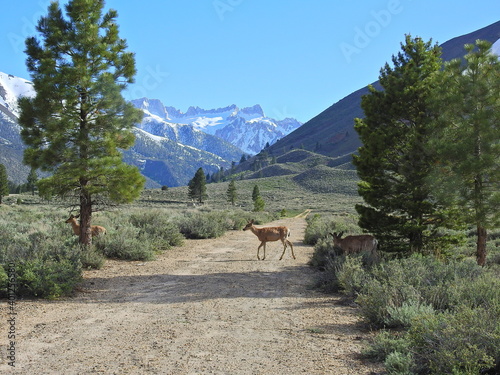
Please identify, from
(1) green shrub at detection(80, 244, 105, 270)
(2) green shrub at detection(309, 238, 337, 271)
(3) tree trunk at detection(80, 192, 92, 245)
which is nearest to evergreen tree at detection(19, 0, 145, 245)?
(3) tree trunk at detection(80, 192, 92, 245)

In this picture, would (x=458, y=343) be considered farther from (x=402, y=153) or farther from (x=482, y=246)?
(x=402, y=153)

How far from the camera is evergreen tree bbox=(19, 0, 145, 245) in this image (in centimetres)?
1079

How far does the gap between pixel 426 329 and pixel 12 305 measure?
6935mm

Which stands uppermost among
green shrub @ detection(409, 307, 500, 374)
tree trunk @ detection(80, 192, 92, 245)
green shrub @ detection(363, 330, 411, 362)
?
tree trunk @ detection(80, 192, 92, 245)

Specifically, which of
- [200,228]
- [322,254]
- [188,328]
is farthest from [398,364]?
[200,228]

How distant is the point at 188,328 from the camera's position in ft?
19.5

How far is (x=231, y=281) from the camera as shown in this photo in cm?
978

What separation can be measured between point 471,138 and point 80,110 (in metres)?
11.1

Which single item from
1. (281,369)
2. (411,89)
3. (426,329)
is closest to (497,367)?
(426,329)

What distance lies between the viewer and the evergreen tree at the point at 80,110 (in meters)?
10.8

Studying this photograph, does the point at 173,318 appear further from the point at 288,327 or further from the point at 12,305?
the point at 12,305

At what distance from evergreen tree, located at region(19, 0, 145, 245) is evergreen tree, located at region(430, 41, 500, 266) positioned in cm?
883

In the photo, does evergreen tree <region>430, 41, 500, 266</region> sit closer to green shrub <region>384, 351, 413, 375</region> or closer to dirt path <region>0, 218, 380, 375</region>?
dirt path <region>0, 218, 380, 375</region>

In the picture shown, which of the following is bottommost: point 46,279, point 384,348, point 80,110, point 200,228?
point 384,348
